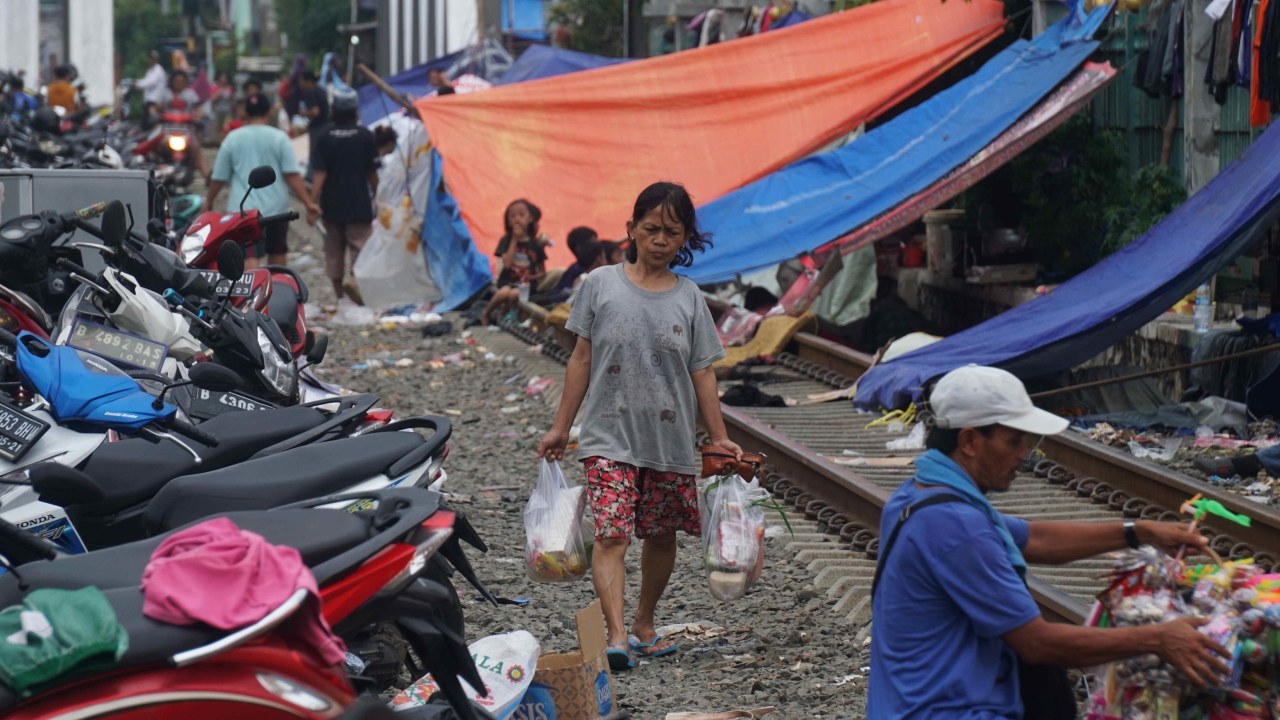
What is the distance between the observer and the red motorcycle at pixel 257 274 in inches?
303

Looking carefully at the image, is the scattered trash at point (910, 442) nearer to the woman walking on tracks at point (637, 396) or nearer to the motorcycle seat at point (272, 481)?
the woman walking on tracks at point (637, 396)

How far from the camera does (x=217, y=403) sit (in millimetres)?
6023

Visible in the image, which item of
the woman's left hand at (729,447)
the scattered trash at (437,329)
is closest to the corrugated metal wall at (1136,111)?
the scattered trash at (437,329)

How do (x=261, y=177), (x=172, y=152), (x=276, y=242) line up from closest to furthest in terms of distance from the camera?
(x=261, y=177), (x=276, y=242), (x=172, y=152)

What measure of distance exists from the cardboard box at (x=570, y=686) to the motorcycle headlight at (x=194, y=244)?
12.3 ft

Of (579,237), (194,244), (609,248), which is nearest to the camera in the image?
(194,244)

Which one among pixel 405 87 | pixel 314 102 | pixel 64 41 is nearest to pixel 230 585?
pixel 314 102

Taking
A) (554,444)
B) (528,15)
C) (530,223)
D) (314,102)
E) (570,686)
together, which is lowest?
(570,686)

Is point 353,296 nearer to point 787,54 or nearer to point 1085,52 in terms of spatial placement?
point 787,54

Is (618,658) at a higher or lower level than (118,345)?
lower

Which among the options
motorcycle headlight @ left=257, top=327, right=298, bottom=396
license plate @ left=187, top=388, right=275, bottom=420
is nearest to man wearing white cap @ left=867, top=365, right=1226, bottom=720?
license plate @ left=187, top=388, right=275, bottom=420

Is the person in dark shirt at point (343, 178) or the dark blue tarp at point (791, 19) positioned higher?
the dark blue tarp at point (791, 19)

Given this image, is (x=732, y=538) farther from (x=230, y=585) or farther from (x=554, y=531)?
(x=230, y=585)

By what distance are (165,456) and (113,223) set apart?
174cm
